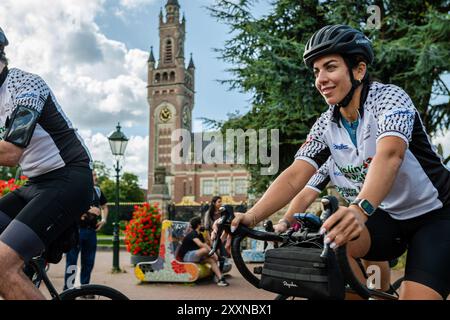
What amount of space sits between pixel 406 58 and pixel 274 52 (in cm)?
361

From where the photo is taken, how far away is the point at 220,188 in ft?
292

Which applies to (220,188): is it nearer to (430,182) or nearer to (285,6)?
(285,6)

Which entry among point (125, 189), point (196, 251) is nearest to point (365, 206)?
point (196, 251)

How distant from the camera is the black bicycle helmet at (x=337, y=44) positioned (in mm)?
2271

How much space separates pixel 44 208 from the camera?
2629 mm

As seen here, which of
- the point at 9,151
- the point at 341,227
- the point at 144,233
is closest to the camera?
the point at 341,227

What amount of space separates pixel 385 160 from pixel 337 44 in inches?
23.6

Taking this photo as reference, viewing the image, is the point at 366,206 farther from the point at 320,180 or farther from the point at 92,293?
the point at 92,293

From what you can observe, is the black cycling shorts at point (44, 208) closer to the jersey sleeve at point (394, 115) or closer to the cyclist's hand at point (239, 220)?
the cyclist's hand at point (239, 220)

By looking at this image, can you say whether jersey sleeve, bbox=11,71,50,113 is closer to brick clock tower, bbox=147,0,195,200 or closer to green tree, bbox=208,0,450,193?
green tree, bbox=208,0,450,193

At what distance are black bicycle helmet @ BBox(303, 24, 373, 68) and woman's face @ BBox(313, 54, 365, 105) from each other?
32 mm

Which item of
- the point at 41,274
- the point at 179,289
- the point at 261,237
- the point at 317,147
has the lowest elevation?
the point at 179,289
